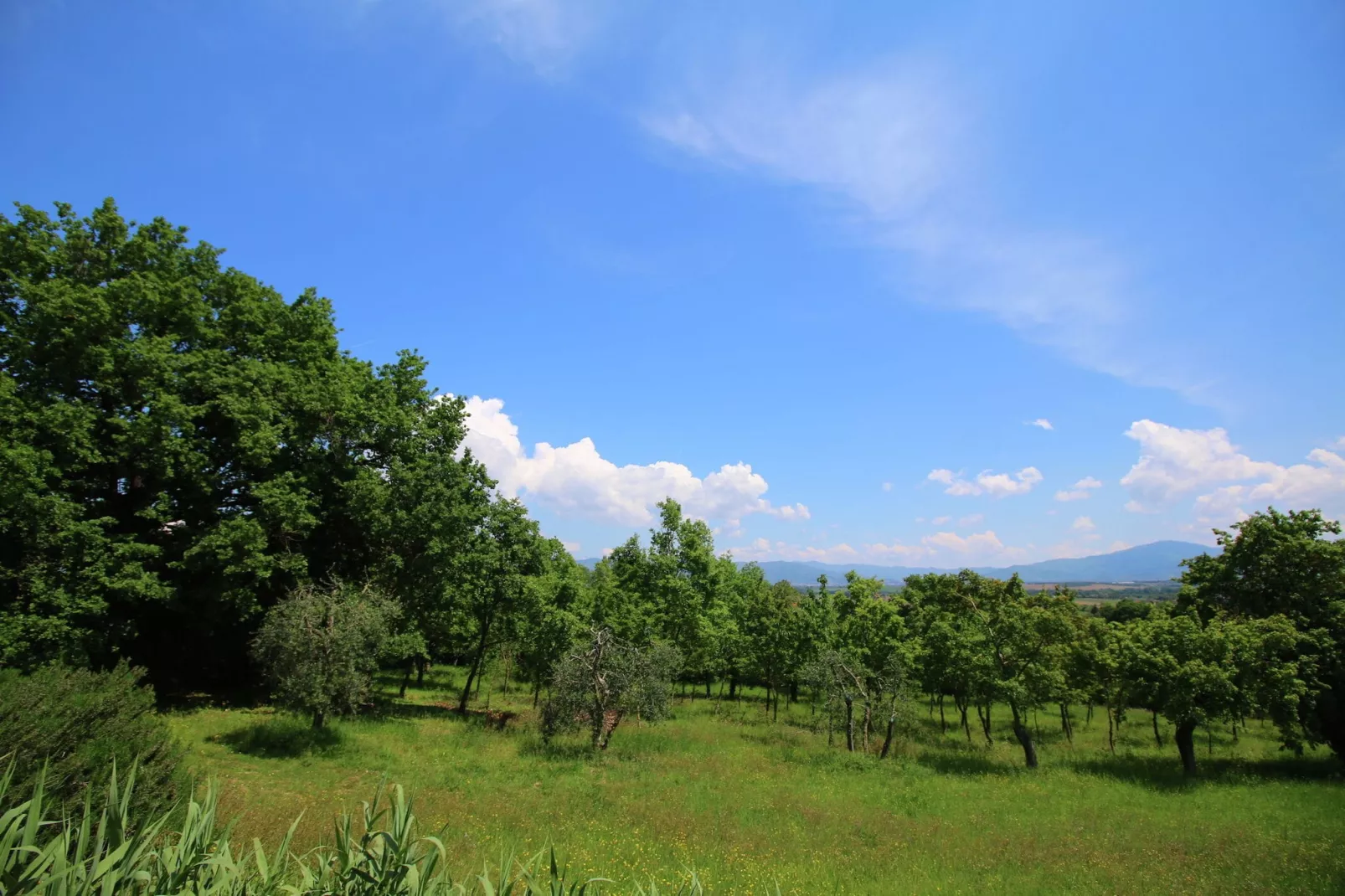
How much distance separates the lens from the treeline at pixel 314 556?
1869cm

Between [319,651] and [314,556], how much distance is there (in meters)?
8.88

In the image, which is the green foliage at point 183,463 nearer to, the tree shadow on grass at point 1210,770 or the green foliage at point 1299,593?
the tree shadow on grass at point 1210,770

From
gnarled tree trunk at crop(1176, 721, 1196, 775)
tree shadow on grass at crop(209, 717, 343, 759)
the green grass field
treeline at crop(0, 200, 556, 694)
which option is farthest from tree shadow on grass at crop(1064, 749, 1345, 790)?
tree shadow on grass at crop(209, 717, 343, 759)

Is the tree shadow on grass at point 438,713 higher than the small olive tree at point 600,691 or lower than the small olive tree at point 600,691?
lower

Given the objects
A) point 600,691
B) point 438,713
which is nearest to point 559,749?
point 600,691

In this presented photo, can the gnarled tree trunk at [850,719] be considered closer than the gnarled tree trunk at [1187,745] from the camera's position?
No

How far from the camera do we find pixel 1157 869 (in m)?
12.4

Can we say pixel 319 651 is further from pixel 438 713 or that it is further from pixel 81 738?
pixel 81 738

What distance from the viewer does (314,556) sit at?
2575 centimetres

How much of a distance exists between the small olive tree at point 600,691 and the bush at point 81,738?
43.9 ft

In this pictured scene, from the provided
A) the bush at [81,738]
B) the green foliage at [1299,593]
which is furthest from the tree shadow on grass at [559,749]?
the green foliage at [1299,593]

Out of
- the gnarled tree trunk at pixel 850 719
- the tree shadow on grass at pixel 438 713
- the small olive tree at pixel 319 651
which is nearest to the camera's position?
the small olive tree at pixel 319 651

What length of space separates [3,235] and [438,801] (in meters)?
23.7

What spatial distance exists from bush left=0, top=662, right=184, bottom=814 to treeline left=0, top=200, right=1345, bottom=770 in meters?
8.37
